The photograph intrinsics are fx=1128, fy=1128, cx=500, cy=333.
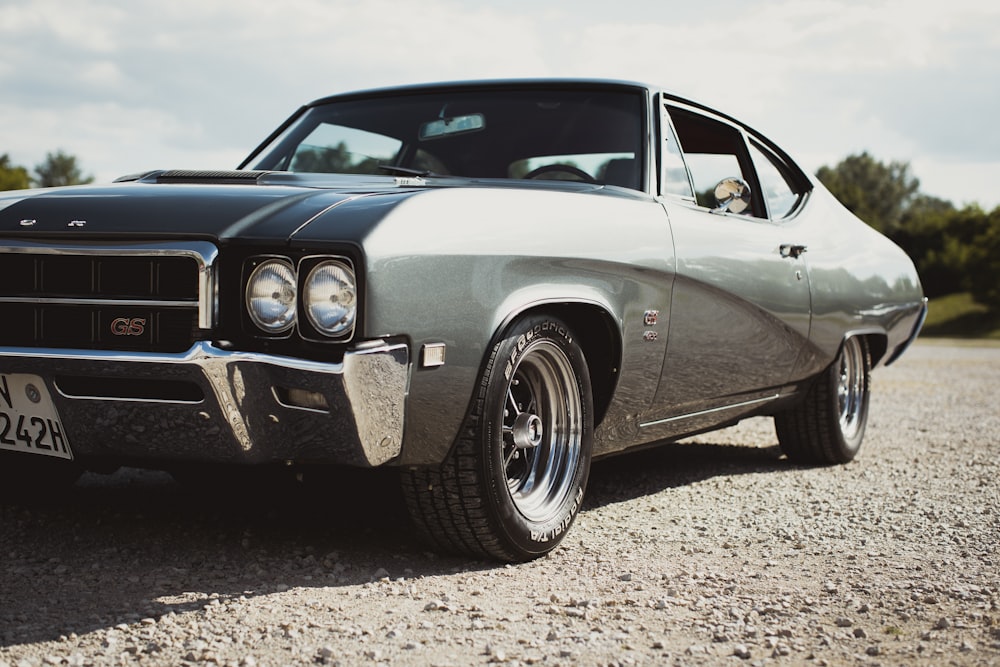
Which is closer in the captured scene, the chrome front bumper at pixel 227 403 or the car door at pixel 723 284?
the chrome front bumper at pixel 227 403

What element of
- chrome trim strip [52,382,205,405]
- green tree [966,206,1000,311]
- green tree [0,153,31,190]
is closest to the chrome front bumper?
chrome trim strip [52,382,205,405]

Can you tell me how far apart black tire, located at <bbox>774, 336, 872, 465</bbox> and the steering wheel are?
1975 mm

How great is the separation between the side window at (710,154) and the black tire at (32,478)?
102 inches

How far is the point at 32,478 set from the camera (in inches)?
155

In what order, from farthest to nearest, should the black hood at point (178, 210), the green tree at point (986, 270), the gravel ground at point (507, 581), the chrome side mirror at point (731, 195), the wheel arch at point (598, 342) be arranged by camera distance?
the green tree at point (986, 270)
the chrome side mirror at point (731, 195)
the wheel arch at point (598, 342)
the black hood at point (178, 210)
the gravel ground at point (507, 581)

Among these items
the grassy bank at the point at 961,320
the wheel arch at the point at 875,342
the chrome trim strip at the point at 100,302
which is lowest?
the grassy bank at the point at 961,320

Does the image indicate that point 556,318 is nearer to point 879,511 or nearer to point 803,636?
point 803,636

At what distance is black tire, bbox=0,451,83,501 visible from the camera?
3895 mm

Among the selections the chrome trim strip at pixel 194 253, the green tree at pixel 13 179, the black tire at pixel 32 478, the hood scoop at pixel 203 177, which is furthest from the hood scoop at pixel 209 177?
the green tree at pixel 13 179

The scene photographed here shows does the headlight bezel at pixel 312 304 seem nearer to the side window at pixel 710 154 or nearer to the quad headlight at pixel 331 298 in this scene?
the quad headlight at pixel 331 298

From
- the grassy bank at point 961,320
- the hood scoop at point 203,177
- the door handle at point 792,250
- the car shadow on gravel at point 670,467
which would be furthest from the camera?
the grassy bank at point 961,320

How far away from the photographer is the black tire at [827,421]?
5578 millimetres

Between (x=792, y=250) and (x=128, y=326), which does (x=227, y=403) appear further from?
(x=792, y=250)

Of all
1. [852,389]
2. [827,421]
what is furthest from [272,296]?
[852,389]
